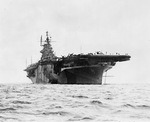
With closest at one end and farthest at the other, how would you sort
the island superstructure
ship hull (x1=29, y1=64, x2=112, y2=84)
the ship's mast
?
the island superstructure
ship hull (x1=29, y1=64, x2=112, y2=84)
the ship's mast

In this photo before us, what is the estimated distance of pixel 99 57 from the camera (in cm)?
4753

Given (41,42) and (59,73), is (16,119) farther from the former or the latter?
(41,42)

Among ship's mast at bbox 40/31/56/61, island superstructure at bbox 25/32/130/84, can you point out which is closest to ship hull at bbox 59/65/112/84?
island superstructure at bbox 25/32/130/84

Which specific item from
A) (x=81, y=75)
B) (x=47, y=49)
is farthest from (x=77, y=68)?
(x=47, y=49)

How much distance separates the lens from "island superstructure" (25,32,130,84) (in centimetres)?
4791

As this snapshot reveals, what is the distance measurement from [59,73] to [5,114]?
44925mm

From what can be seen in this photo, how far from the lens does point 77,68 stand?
51.8 m

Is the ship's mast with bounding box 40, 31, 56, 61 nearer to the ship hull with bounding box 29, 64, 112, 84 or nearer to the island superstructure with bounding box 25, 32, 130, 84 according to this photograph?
the island superstructure with bounding box 25, 32, 130, 84

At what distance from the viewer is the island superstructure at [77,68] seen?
47906 millimetres

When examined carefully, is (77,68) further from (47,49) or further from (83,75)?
(47,49)

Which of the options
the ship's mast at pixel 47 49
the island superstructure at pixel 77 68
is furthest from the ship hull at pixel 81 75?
the ship's mast at pixel 47 49

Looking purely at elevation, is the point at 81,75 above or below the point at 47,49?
below

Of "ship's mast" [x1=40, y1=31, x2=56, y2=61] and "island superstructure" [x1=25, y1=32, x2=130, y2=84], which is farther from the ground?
"ship's mast" [x1=40, y1=31, x2=56, y2=61]

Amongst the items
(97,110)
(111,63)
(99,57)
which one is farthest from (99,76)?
(97,110)
